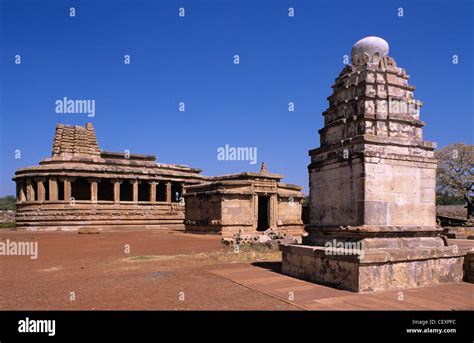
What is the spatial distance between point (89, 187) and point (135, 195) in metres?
5.42

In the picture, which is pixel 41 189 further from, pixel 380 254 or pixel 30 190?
pixel 380 254

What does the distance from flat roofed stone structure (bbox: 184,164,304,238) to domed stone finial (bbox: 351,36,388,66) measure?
55.1 feet

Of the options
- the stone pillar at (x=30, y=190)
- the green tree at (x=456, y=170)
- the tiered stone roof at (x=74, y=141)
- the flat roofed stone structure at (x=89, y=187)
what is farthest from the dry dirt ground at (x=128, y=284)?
the green tree at (x=456, y=170)

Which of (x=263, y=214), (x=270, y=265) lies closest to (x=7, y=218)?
(x=263, y=214)

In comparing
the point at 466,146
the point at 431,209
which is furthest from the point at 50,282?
the point at 466,146

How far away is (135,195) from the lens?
3881cm

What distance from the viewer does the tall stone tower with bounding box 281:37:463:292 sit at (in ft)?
27.0

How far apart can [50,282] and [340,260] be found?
6.93m

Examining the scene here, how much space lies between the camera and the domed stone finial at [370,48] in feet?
33.4

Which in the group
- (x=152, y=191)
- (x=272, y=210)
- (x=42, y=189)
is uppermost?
(x=42, y=189)

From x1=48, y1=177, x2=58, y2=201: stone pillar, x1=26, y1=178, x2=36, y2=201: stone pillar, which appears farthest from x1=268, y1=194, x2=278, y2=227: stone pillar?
x1=26, y1=178, x2=36, y2=201: stone pillar

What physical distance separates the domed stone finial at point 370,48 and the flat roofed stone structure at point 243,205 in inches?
661

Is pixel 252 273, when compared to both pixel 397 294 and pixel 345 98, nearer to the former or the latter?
pixel 397 294

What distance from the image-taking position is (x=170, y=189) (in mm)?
42062
